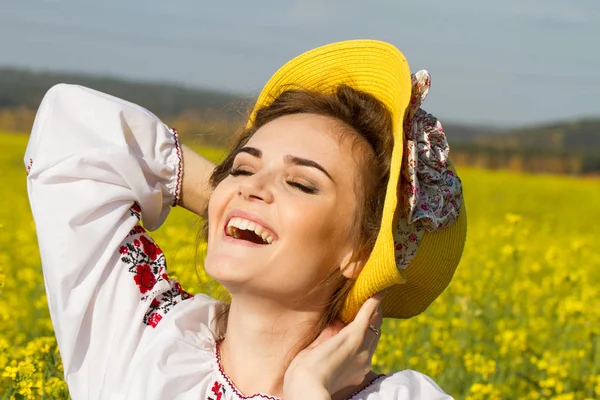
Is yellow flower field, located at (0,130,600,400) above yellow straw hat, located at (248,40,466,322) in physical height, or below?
below

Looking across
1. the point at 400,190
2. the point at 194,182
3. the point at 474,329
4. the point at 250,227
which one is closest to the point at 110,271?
the point at 194,182

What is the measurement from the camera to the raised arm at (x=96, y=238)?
2004mm

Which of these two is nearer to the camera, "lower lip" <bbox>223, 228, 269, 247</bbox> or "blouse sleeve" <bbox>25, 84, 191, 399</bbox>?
"lower lip" <bbox>223, 228, 269, 247</bbox>

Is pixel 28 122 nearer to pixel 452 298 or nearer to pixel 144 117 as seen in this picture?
pixel 452 298

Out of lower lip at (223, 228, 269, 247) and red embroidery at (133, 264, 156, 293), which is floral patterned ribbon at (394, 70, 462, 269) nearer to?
lower lip at (223, 228, 269, 247)

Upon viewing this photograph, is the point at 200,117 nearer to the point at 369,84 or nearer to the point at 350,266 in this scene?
the point at 369,84

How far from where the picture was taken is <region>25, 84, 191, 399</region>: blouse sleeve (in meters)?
2.00

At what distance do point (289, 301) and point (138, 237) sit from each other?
0.40 metres

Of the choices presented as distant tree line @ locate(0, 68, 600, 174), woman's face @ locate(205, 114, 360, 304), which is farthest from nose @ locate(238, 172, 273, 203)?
distant tree line @ locate(0, 68, 600, 174)

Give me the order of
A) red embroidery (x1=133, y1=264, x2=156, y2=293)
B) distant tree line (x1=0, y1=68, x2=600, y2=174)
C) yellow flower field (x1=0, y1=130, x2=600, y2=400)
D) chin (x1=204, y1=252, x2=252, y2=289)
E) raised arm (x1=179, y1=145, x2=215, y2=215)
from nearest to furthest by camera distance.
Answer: chin (x1=204, y1=252, x2=252, y2=289)
red embroidery (x1=133, y1=264, x2=156, y2=293)
raised arm (x1=179, y1=145, x2=215, y2=215)
yellow flower field (x1=0, y1=130, x2=600, y2=400)
distant tree line (x1=0, y1=68, x2=600, y2=174)

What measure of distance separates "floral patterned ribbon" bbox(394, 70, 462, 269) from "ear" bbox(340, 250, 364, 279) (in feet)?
0.29

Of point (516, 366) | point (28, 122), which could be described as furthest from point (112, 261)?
point (28, 122)

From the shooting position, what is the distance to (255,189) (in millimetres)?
1836

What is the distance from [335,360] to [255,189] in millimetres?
370
